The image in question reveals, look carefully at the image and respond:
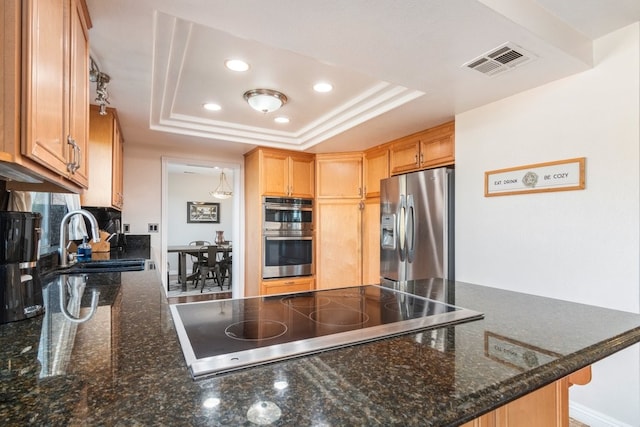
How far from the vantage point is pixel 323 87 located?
2.49 metres

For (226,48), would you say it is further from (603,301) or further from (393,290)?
(603,301)

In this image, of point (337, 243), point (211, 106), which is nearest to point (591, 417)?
point (337, 243)

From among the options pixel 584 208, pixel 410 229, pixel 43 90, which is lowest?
pixel 410 229

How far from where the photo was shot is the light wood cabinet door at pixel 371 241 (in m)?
3.78

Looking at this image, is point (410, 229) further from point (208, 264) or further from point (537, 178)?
point (208, 264)

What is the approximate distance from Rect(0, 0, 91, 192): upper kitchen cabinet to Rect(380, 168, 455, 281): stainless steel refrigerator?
2401 mm

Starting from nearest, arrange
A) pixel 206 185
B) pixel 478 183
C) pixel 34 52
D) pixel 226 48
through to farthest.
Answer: pixel 34 52, pixel 226 48, pixel 478 183, pixel 206 185

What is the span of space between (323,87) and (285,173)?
5.09ft

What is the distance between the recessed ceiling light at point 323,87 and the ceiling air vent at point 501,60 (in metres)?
0.97

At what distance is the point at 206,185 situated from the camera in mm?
7719

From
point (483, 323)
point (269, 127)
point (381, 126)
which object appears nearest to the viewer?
point (483, 323)

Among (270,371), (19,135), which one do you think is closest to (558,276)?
(270,371)

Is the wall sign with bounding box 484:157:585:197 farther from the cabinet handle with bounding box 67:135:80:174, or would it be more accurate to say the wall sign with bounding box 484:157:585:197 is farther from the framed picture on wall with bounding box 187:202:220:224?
the framed picture on wall with bounding box 187:202:220:224

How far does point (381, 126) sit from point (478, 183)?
980 millimetres
